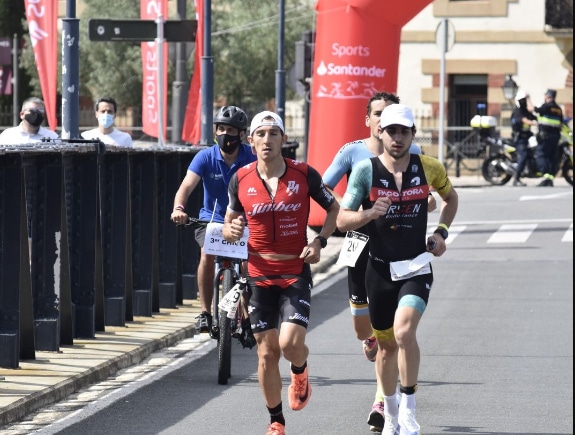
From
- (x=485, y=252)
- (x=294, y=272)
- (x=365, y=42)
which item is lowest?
(x=485, y=252)

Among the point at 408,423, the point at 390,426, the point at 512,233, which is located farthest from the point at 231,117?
the point at 512,233

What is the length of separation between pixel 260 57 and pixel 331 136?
2789 cm

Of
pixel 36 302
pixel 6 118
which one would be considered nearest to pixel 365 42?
pixel 36 302

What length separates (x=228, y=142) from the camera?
1199 centimetres

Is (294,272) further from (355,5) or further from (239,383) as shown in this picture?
(355,5)

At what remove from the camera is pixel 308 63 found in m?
33.9

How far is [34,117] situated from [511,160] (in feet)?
73.6

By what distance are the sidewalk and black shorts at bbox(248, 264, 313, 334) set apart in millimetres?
1575

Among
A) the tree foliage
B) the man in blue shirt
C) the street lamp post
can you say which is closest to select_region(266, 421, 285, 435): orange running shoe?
the man in blue shirt

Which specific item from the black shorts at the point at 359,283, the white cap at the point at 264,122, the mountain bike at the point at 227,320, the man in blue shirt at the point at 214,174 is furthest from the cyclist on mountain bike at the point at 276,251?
the man in blue shirt at the point at 214,174

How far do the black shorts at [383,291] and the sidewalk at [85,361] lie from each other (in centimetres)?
218

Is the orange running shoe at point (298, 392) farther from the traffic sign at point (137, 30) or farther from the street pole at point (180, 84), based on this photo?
the street pole at point (180, 84)

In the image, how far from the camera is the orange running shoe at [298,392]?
9258 millimetres

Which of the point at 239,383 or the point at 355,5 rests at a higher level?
the point at 355,5
